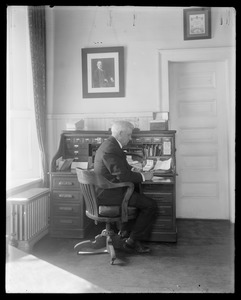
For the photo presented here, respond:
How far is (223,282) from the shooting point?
9.69 feet

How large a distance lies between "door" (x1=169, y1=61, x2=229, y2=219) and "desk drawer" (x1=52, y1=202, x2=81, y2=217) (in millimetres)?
1742

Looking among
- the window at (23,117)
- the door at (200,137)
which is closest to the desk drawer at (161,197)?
the door at (200,137)

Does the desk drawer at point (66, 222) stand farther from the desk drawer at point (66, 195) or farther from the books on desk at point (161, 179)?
the books on desk at point (161, 179)

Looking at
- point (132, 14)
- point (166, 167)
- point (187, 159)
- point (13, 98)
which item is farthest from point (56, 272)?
point (132, 14)

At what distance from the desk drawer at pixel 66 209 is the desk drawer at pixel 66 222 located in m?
0.05

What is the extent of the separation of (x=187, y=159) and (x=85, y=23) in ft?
8.68

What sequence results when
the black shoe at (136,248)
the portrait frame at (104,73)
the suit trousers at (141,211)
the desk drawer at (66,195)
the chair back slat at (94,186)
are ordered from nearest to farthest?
the chair back slat at (94,186) → the suit trousers at (141,211) → the black shoe at (136,248) → the desk drawer at (66,195) → the portrait frame at (104,73)

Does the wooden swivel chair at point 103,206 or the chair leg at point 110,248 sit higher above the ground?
the wooden swivel chair at point 103,206

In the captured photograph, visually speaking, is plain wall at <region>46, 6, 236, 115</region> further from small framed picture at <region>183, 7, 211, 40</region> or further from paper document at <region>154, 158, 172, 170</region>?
paper document at <region>154, 158, 172, 170</region>

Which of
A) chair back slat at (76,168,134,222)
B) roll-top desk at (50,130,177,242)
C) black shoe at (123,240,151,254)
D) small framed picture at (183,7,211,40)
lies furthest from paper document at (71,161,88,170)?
small framed picture at (183,7,211,40)

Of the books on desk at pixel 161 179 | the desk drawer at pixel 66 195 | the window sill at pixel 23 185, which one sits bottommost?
the desk drawer at pixel 66 195

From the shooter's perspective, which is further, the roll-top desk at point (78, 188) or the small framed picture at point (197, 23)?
the small framed picture at point (197, 23)

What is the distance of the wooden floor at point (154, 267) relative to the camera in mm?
2863

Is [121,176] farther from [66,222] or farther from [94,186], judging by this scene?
[66,222]
